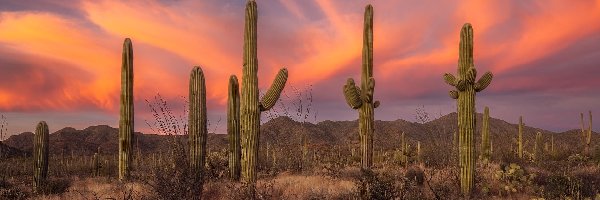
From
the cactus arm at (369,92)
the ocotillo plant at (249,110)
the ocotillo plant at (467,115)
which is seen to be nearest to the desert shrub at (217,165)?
the ocotillo plant at (249,110)

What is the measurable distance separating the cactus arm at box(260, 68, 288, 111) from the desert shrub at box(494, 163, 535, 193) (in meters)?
6.14

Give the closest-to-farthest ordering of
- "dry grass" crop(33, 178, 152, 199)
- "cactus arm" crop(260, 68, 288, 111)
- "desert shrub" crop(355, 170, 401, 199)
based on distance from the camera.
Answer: "desert shrub" crop(355, 170, 401, 199), "dry grass" crop(33, 178, 152, 199), "cactus arm" crop(260, 68, 288, 111)

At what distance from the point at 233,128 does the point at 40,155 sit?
6.99m

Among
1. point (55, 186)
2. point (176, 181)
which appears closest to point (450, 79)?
point (176, 181)

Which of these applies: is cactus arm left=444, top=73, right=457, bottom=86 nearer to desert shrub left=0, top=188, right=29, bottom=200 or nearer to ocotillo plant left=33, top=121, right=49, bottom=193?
desert shrub left=0, top=188, right=29, bottom=200

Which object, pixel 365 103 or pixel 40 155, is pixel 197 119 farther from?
pixel 40 155

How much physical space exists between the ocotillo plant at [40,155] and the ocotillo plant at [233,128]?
6.69 m

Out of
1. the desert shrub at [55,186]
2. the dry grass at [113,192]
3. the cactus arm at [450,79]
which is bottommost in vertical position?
the desert shrub at [55,186]

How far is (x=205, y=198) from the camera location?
38.1 feet

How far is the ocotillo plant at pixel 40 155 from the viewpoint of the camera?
57.3 ft

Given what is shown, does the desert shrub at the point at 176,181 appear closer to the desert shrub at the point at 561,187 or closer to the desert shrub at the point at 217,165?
the desert shrub at the point at 217,165

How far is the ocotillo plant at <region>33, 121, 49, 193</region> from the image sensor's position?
17453mm

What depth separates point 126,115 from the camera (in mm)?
17156

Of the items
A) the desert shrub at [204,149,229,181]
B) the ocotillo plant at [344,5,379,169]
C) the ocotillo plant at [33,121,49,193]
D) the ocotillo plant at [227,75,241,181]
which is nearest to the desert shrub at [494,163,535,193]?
the ocotillo plant at [344,5,379,169]
